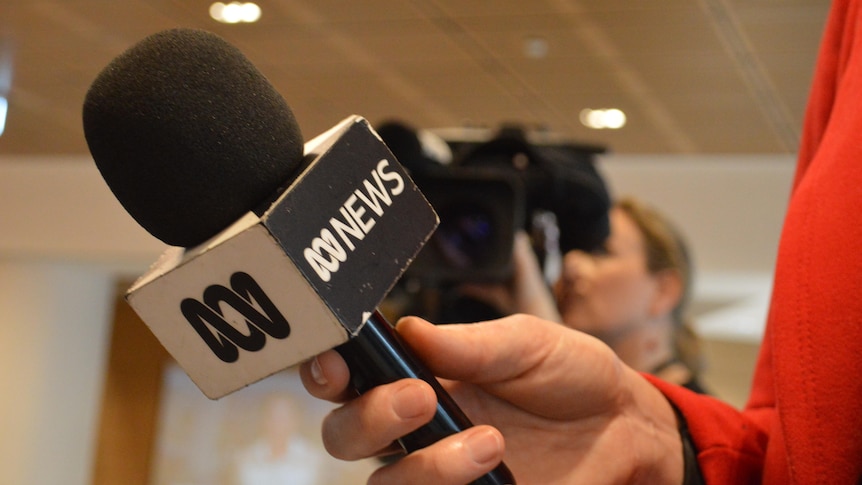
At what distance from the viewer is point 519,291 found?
120cm

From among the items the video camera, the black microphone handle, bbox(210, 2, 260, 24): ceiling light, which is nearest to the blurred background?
bbox(210, 2, 260, 24): ceiling light

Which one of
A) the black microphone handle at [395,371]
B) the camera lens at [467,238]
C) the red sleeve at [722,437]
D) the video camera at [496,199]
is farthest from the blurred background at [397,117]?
the black microphone handle at [395,371]

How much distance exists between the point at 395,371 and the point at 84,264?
215 inches

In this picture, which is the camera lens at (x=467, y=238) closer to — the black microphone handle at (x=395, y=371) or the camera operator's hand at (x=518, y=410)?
the camera operator's hand at (x=518, y=410)

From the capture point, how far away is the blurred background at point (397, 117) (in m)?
3.25

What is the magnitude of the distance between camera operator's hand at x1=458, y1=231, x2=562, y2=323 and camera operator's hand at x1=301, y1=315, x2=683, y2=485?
544 mm

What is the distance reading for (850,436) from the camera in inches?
18.2

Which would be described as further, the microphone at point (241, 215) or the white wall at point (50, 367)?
the white wall at point (50, 367)

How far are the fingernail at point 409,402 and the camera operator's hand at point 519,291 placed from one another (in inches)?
28.9

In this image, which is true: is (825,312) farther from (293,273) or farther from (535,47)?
(535,47)

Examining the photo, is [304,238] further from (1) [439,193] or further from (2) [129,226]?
(2) [129,226]

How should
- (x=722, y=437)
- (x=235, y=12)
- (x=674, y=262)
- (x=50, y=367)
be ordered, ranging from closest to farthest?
(x=722, y=437) < (x=674, y=262) < (x=235, y=12) < (x=50, y=367)

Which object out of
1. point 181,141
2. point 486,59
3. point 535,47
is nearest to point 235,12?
point 486,59

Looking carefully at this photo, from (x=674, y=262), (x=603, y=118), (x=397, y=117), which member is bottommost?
(x=603, y=118)
